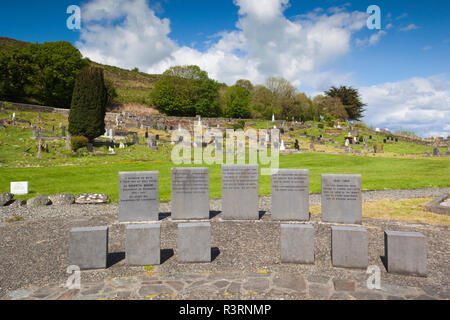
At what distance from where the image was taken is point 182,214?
9117 mm

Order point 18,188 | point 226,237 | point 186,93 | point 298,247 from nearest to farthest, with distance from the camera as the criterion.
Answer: point 298,247 → point 226,237 → point 18,188 → point 186,93

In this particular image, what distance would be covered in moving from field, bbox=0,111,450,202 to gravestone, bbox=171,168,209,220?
11.1ft

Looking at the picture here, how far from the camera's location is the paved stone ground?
4.44 m

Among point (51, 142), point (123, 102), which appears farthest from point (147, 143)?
point (123, 102)

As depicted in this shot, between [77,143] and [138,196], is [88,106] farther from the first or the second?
[138,196]

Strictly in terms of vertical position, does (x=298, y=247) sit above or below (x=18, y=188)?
below

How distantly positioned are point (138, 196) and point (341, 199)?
6.11m

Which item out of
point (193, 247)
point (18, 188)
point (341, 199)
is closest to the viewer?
point (193, 247)

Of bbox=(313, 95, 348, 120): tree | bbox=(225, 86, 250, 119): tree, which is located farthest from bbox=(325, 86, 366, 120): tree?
bbox=(225, 86, 250, 119): tree

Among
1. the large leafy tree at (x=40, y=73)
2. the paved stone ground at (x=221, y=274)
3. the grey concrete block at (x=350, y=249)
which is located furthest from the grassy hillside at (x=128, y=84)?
the grey concrete block at (x=350, y=249)

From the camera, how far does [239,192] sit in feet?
29.7

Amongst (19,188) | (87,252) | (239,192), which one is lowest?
(87,252)

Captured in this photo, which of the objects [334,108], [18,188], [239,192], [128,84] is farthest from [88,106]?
[128,84]

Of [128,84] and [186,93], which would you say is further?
[128,84]
